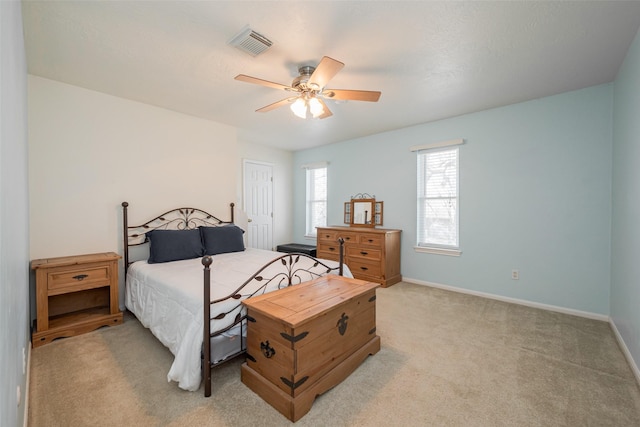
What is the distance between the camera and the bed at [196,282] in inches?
72.0

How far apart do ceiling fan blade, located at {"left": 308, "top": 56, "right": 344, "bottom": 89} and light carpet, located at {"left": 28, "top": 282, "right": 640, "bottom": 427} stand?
2258 mm

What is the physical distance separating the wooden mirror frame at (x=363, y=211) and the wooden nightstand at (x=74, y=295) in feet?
11.6

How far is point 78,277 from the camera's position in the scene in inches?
104

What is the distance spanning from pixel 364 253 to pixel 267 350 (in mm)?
2822

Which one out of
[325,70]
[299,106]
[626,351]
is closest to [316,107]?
[299,106]

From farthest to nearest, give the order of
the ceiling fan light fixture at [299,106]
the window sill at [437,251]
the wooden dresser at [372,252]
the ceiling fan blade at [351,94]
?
the wooden dresser at [372,252]
the window sill at [437,251]
the ceiling fan light fixture at [299,106]
the ceiling fan blade at [351,94]

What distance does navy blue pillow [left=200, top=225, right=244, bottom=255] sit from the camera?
11.7ft

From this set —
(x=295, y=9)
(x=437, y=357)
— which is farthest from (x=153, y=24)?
(x=437, y=357)

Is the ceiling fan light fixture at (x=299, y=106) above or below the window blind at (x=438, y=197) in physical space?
above

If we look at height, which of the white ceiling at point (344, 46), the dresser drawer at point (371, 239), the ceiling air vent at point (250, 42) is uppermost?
the white ceiling at point (344, 46)

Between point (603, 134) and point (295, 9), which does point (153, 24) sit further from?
point (603, 134)

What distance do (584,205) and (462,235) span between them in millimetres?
1312

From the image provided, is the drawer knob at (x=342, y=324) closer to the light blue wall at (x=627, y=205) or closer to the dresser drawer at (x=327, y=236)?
the light blue wall at (x=627, y=205)

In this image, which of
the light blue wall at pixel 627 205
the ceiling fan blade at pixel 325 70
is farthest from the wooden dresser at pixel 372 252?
the ceiling fan blade at pixel 325 70
